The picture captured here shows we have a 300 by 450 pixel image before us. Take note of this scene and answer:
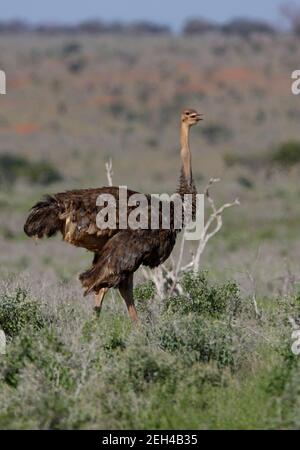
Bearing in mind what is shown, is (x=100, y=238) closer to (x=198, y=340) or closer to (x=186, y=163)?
(x=186, y=163)

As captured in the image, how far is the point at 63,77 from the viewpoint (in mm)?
51250

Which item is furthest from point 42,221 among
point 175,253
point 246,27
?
point 246,27

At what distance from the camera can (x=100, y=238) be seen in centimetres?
852

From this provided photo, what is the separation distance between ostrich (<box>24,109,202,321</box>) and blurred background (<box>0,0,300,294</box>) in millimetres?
3237

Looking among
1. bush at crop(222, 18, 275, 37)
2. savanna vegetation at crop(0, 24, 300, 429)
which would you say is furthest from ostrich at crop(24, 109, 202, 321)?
bush at crop(222, 18, 275, 37)

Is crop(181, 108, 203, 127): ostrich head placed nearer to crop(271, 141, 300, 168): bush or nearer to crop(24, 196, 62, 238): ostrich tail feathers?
crop(24, 196, 62, 238): ostrich tail feathers

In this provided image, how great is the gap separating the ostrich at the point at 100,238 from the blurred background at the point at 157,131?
3.24 m

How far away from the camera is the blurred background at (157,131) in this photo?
64.9ft

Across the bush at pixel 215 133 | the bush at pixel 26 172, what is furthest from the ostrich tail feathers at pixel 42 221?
the bush at pixel 215 133

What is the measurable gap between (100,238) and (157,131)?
35084 mm

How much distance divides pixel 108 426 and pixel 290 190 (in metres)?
19.9

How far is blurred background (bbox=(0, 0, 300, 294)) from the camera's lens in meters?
19.8

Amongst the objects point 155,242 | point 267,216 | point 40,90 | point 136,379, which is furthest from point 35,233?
point 40,90
